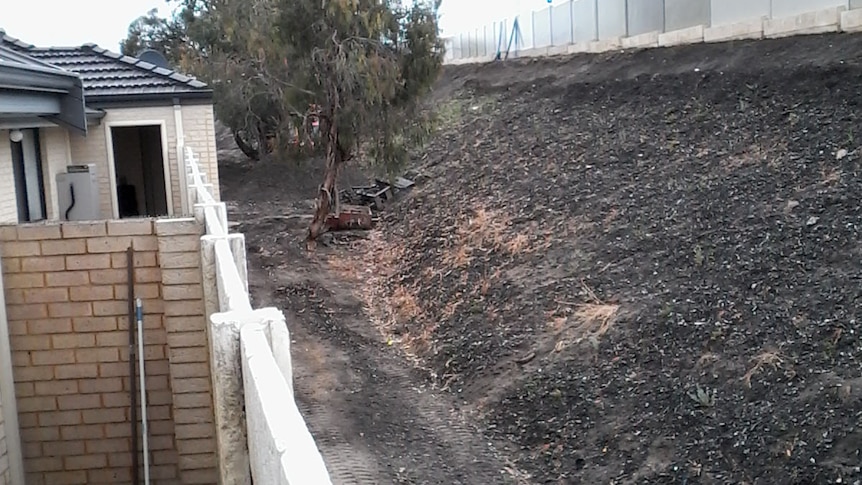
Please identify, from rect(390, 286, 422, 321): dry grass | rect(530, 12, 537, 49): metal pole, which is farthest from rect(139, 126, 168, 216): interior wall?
rect(530, 12, 537, 49): metal pole

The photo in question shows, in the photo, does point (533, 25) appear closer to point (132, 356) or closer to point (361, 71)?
point (361, 71)

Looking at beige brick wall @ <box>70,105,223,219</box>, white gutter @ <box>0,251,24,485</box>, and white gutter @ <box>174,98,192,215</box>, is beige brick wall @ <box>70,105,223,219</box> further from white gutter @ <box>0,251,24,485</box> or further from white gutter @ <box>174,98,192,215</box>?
white gutter @ <box>0,251,24,485</box>

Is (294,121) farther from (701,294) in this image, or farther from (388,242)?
(701,294)

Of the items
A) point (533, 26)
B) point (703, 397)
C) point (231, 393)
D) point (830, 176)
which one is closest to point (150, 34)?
point (533, 26)

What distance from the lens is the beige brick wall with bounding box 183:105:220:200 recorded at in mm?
13289

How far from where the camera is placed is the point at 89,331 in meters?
6.81

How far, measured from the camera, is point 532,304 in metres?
10.8

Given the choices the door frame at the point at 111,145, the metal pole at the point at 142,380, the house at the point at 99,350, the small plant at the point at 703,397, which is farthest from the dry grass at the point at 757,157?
the door frame at the point at 111,145

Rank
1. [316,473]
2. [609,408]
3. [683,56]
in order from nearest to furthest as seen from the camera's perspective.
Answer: [316,473], [609,408], [683,56]

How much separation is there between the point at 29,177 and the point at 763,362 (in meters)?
8.58

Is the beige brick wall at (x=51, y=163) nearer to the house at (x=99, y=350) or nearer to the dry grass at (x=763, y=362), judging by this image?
the house at (x=99, y=350)

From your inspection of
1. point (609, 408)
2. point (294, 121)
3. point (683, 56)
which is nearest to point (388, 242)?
point (294, 121)

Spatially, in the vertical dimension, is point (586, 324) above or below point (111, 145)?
below

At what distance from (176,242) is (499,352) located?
4.73 metres
